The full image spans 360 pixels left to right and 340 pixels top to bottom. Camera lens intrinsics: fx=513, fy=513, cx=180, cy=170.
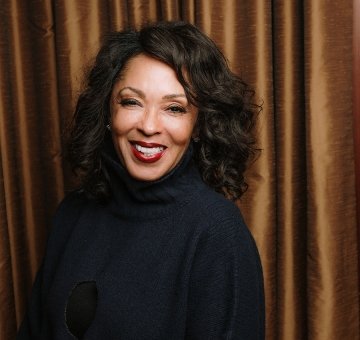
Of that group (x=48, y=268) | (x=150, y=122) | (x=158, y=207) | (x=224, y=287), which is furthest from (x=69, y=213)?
(x=224, y=287)

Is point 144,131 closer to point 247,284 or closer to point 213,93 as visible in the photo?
point 213,93

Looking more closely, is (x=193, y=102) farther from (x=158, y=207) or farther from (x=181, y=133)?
(x=158, y=207)

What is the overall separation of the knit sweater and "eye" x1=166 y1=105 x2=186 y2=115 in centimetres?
11

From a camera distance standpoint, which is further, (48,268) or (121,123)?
(48,268)

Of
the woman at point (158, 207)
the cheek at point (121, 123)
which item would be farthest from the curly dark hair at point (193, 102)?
the cheek at point (121, 123)

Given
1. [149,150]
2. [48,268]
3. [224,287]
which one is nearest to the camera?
[224,287]

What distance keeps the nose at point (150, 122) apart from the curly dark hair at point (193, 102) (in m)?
0.09

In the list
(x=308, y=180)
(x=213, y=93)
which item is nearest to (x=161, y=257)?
(x=213, y=93)

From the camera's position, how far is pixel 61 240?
1.42 metres

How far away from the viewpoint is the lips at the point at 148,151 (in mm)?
1190

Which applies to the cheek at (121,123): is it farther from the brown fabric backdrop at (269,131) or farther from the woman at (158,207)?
the brown fabric backdrop at (269,131)

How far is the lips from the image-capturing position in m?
1.19

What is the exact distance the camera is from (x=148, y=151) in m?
1.20

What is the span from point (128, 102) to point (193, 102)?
6.0 inches
